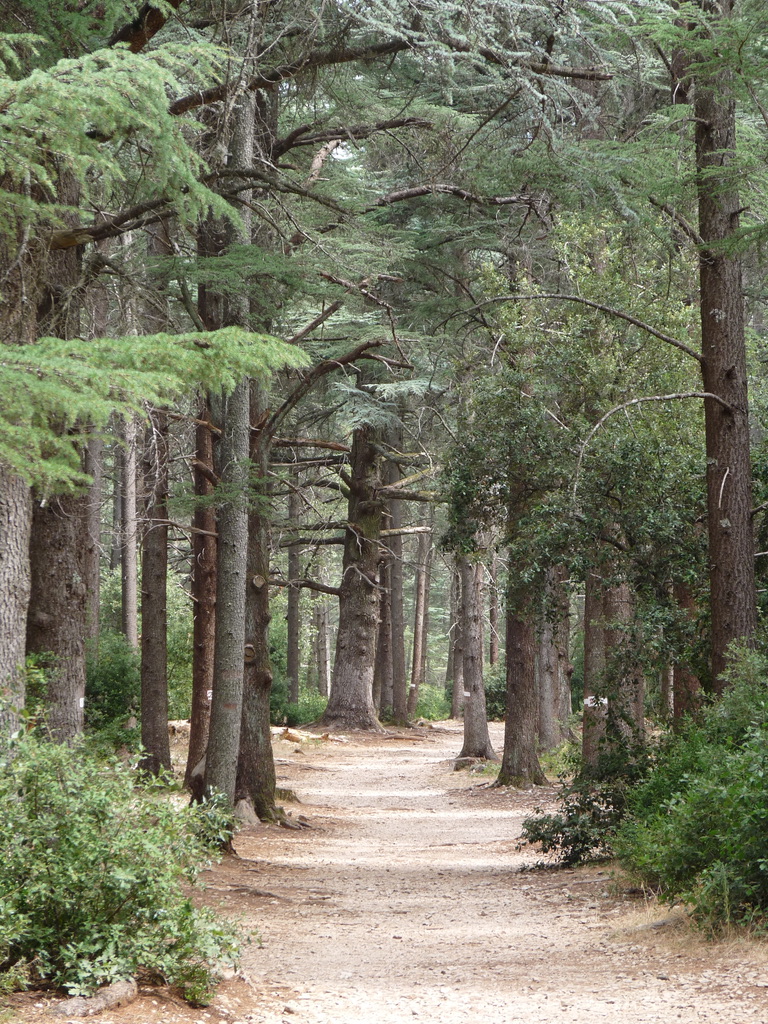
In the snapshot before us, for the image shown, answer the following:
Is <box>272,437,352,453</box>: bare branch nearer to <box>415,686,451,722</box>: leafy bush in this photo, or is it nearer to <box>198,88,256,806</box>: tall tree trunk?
<box>198,88,256,806</box>: tall tree trunk

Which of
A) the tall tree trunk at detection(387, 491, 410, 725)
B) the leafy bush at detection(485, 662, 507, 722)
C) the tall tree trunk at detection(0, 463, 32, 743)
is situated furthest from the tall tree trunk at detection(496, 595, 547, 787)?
the leafy bush at detection(485, 662, 507, 722)

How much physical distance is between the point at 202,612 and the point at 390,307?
502 cm

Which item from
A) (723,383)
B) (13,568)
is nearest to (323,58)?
(723,383)

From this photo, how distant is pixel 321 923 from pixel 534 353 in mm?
7809

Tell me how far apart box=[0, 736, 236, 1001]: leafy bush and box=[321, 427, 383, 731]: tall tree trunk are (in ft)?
59.9

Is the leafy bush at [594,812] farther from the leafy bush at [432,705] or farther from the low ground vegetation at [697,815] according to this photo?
the leafy bush at [432,705]

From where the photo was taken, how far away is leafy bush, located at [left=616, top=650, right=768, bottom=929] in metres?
6.00

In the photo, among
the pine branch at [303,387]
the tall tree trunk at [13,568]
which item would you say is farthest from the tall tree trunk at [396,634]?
the tall tree trunk at [13,568]

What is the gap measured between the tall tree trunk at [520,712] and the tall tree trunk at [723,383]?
758 centimetres

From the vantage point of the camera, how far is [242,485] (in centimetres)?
1043

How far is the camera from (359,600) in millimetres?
26391

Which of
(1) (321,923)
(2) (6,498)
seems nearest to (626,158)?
(2) (6,498)

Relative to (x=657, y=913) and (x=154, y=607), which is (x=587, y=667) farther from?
(x=657, y=913)

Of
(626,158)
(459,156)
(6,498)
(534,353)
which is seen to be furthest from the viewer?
(534,353)
